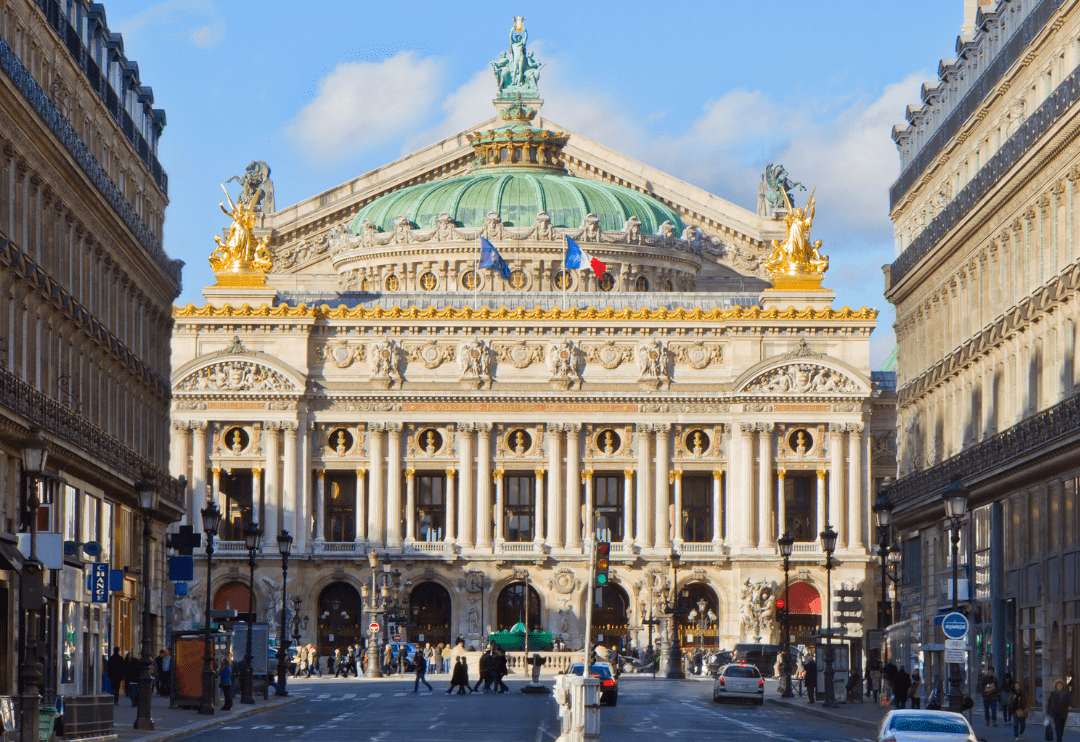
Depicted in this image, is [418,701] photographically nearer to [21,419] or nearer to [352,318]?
[21,419]

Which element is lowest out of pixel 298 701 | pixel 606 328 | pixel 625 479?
pixel 298 701

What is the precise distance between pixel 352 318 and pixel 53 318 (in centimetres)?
6931

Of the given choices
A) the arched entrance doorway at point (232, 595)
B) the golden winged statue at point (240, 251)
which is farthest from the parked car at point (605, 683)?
the golden winged statue at point (240, 251)

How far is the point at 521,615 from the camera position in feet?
421

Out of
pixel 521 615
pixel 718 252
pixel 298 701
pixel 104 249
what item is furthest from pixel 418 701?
pixel 718 252

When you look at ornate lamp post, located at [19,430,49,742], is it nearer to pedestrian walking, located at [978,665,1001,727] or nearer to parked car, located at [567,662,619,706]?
pedestrian walking, located at [978,665,1001,727]

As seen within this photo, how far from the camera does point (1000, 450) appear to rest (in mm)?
62562

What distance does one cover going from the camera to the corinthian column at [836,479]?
12706 centimetres

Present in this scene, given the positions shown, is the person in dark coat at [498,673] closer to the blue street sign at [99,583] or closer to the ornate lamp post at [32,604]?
the blue street sign at [99,583]

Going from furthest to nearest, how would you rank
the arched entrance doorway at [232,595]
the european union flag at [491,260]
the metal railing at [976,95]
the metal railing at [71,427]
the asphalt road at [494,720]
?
the european union flag at [491,260] < the arched entrance doorway at [232,595] < the metal railing at [976,95] < the metal railing at [71,427] < the asphalt road at [494,720]

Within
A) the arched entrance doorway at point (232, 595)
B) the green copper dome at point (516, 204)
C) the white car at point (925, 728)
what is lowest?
the arched entrance doorway at point (232, 595)

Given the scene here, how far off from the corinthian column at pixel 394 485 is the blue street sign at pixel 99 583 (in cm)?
6925

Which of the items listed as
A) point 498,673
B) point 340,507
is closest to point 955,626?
point 498,673

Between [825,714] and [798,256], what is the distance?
7047cm
